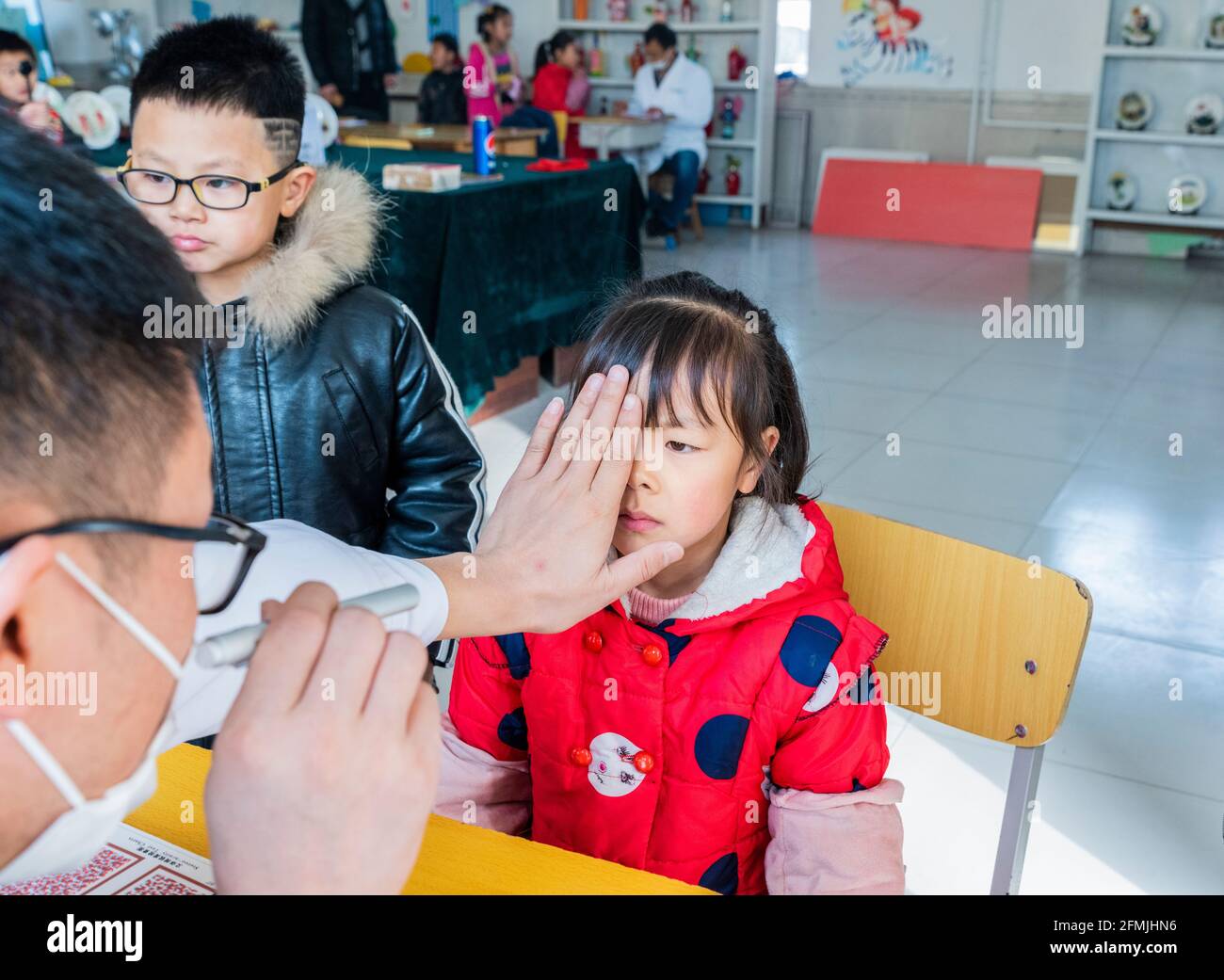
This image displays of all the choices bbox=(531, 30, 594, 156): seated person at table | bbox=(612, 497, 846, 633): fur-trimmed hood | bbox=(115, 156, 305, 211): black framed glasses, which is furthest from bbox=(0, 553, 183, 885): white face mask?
bbox=(531, 30, 594, 156): seated person at table

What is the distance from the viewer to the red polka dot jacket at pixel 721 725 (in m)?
1.09

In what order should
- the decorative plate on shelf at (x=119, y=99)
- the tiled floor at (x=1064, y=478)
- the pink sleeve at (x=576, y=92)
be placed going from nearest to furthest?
the tiled floor at (x=1064, y=478), the decorative plate on shelf at (x=119, y=99), the pink sleeve at (x=576, y=92)

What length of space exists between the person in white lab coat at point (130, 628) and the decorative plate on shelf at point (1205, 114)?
7.58 meters

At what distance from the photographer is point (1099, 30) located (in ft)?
23.4

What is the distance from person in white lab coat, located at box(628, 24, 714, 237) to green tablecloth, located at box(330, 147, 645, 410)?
2837mm

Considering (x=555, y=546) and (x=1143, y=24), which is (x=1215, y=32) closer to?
(x=1143, y=24)

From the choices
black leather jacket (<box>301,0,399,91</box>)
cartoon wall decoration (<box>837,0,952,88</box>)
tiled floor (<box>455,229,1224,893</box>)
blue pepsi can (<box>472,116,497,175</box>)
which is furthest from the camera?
cartoon wall decoration (<box>837,0,952,88</box>)

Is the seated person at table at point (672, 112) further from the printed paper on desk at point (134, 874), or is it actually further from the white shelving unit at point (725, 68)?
the printed paper on desk at point (134, 874)

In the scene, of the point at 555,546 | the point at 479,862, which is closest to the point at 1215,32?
the point at 555,546

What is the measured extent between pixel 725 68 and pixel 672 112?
828 millimetres

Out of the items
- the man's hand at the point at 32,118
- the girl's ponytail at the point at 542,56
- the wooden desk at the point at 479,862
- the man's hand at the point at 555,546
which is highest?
the girl's ponytail at the point at 542,56

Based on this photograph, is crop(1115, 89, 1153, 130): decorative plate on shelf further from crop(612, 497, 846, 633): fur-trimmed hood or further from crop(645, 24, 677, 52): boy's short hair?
crop(612, 497, 846, 633): fur-trimmed hood

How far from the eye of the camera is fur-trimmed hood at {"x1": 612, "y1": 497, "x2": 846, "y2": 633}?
1.12 metres

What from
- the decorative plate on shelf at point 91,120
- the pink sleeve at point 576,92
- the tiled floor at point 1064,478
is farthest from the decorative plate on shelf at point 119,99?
the pink sleeve at point 576,92
